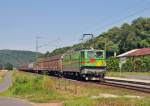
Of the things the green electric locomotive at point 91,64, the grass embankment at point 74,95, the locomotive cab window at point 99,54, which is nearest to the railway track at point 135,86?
the grass embankment at point 74,95

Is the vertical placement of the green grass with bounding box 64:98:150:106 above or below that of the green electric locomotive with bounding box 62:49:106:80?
below

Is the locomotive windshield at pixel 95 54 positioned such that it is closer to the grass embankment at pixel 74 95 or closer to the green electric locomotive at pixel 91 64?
the green electric locomotive at pixel 91 64

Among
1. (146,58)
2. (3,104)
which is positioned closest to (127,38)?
(146,58)

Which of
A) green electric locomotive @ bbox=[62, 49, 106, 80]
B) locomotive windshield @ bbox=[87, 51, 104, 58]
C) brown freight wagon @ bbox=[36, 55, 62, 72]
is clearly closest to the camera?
green electric locomotive @ bbox=[62, 49, 106, 80]

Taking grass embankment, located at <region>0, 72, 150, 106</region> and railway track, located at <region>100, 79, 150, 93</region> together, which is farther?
railway track, located at <region>100, 79, 150, 93</region>

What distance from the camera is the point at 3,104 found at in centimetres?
2122

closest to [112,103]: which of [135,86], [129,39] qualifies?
[135,86]

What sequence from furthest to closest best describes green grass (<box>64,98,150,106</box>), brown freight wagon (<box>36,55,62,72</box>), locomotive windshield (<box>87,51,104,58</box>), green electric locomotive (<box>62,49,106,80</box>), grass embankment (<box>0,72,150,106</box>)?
1. brown freight wagon (<box>36,55,62,72</box>)
2. locomotive windshield (<box>87,51,104,58</box>)
3. green electric locomotive (<box>62,49,106,80</box>)
4. grass embankment (<box>0,72,150,106</box>)
5. green grass (<box>64,98,150,106</box>)

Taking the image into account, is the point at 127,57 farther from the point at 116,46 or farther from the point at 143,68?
the point at 116,46

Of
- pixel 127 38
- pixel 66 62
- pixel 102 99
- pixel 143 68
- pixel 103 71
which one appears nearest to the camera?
pixel 102 99

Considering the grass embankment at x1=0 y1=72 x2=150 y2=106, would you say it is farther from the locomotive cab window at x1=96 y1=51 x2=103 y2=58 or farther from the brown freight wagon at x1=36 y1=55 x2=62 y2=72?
the brown freight wagon at x1=36 y1=55 x2=62 y2=72

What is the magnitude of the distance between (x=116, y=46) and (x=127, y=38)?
5879 mm

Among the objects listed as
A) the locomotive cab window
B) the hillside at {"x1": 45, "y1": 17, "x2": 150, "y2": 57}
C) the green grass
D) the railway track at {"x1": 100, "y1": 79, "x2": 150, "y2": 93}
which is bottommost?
the green grass

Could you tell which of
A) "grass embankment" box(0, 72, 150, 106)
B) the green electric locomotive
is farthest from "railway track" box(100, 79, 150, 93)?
the green electric locomotive
